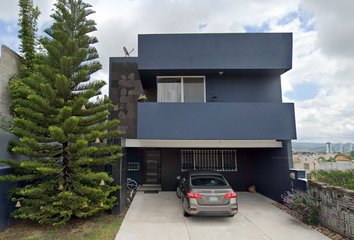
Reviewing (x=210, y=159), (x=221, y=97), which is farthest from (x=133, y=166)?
(x=221, y=97)

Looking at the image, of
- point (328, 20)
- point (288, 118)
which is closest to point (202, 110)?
point (288, 118)

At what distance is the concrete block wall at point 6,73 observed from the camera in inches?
354

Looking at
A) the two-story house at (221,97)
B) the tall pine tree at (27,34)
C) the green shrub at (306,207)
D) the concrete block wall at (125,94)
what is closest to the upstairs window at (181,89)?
the two-story house at (221,97)

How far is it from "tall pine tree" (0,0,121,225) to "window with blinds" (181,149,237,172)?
4320 mm

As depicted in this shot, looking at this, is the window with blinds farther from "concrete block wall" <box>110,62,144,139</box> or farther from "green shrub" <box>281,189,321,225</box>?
"green shrub" <box>281,189,321,225</box>

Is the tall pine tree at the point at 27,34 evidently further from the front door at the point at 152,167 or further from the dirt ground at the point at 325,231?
the dirt ground at the point at 325,231

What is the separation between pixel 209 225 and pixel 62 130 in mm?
4531

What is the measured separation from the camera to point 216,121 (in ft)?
21.8

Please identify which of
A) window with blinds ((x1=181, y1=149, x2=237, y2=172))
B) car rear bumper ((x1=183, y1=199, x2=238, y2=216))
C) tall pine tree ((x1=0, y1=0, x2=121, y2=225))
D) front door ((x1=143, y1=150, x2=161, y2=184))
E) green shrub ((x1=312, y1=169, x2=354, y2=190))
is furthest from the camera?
front door ((x1=143, y1=150, x2=161, y2=184))

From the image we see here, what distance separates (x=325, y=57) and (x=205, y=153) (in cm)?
812

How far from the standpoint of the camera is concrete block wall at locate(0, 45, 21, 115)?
9000mm

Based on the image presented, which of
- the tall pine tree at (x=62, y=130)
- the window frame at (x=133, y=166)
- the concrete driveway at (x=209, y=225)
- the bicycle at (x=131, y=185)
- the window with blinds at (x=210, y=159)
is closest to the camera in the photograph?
the concrete driveway at (x=209, y=225)

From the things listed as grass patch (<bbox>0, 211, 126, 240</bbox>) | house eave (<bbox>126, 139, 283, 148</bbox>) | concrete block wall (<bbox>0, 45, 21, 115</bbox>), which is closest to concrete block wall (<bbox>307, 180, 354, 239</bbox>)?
house eave (<bbox>126, 139, 283, 148</bbox>)

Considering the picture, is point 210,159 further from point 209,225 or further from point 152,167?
point 209,225
